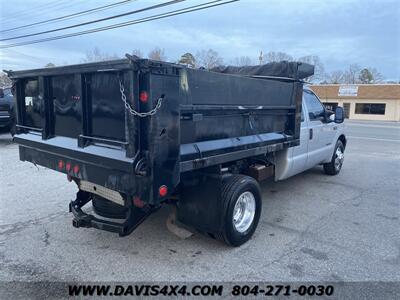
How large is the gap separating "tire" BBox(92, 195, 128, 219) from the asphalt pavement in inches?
17.4

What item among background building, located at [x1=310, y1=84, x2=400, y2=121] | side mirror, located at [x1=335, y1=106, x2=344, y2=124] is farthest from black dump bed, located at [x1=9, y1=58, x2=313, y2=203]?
background building, located at [x1=310, y1=84, x2=400, y2=121]

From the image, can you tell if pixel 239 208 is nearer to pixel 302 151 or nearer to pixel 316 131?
pixel 302 151

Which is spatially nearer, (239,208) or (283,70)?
(239,208)

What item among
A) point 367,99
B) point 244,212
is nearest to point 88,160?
point 244,212

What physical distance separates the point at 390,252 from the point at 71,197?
5005 millimetres

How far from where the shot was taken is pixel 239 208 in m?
4.32

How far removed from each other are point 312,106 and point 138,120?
180 inches

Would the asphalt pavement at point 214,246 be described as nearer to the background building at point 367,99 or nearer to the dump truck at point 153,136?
the dump truck at point 153,136

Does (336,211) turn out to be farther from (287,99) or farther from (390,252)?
(287,99)

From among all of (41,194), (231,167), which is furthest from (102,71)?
(41,194)

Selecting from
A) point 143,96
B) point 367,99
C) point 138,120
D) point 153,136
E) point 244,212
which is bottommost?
point 244,212

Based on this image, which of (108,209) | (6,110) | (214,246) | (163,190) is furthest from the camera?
(6,110)

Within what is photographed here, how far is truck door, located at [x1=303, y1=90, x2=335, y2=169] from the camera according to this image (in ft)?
21.1

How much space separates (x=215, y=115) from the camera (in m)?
3.84
